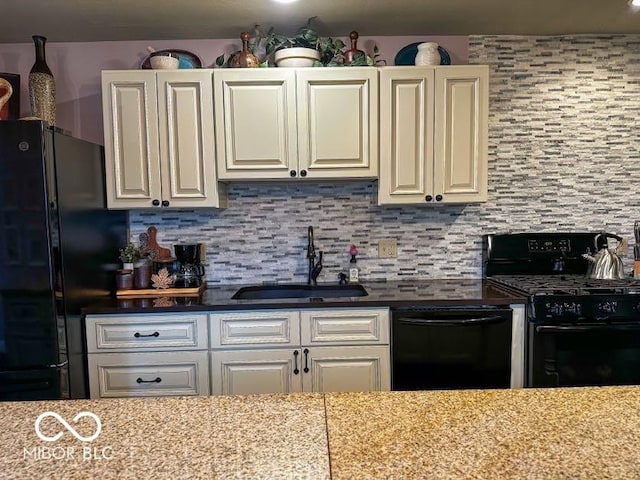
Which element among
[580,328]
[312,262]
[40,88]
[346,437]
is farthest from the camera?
[312,262]

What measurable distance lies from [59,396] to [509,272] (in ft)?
8.01

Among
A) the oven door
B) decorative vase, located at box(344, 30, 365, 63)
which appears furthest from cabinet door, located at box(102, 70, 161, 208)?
the oven door

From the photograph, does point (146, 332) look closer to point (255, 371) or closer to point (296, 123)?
point (255, 371)

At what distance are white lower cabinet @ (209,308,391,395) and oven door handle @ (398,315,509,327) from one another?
0.11 meters

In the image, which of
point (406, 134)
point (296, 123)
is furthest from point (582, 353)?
point (296, 123)

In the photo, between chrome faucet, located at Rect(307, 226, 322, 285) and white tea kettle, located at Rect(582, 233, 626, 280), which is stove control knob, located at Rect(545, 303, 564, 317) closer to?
white tea kettle, located at Rect(582, 233, 626, 280)

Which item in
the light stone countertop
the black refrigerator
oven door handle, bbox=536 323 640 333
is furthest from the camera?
oven door handle, bbox=536 323 640 333

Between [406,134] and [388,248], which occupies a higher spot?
[406,134]

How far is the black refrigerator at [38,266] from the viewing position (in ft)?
5.95

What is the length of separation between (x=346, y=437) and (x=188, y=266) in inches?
72.1

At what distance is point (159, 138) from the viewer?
2301mm

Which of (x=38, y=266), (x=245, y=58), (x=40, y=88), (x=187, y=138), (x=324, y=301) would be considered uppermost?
(x=245, y=58)

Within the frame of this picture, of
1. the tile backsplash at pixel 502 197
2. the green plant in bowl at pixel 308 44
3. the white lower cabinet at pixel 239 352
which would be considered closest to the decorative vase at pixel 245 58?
the green plant in bowl at pixel 308 44

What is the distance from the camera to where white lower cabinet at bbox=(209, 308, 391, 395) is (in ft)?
6.84
